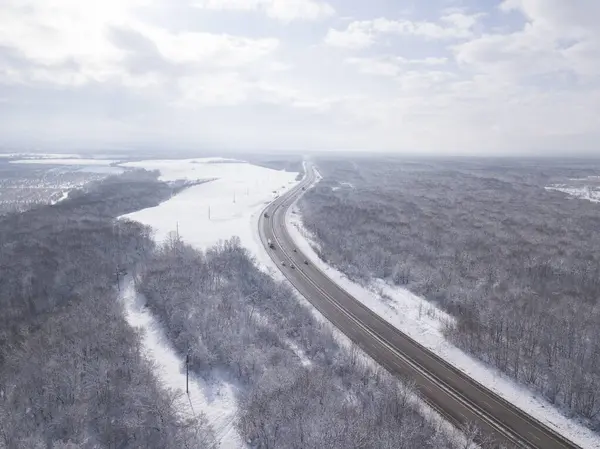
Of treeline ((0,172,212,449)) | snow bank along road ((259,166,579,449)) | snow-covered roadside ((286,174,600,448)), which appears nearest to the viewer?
treeline ((0,172,212,449))

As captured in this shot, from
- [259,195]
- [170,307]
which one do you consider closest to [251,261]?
[170,307]

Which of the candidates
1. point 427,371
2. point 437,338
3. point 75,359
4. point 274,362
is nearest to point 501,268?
point 437,338

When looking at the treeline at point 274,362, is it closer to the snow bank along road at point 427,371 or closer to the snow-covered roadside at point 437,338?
the snow bank along road at point 427,371

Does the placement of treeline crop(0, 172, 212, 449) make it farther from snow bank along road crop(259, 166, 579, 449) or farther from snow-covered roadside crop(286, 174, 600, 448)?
snow-covered roadside crop(286, 174, 600, 448)

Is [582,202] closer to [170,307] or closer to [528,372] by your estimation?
[528,372]

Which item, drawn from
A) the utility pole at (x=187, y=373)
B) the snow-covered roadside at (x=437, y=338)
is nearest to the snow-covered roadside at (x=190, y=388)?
the utility pole at (x=187, y=373)

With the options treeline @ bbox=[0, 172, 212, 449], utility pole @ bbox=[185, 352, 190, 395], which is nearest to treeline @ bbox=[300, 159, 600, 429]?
utility pole @ bbox=[185, 352, 190, 395]
